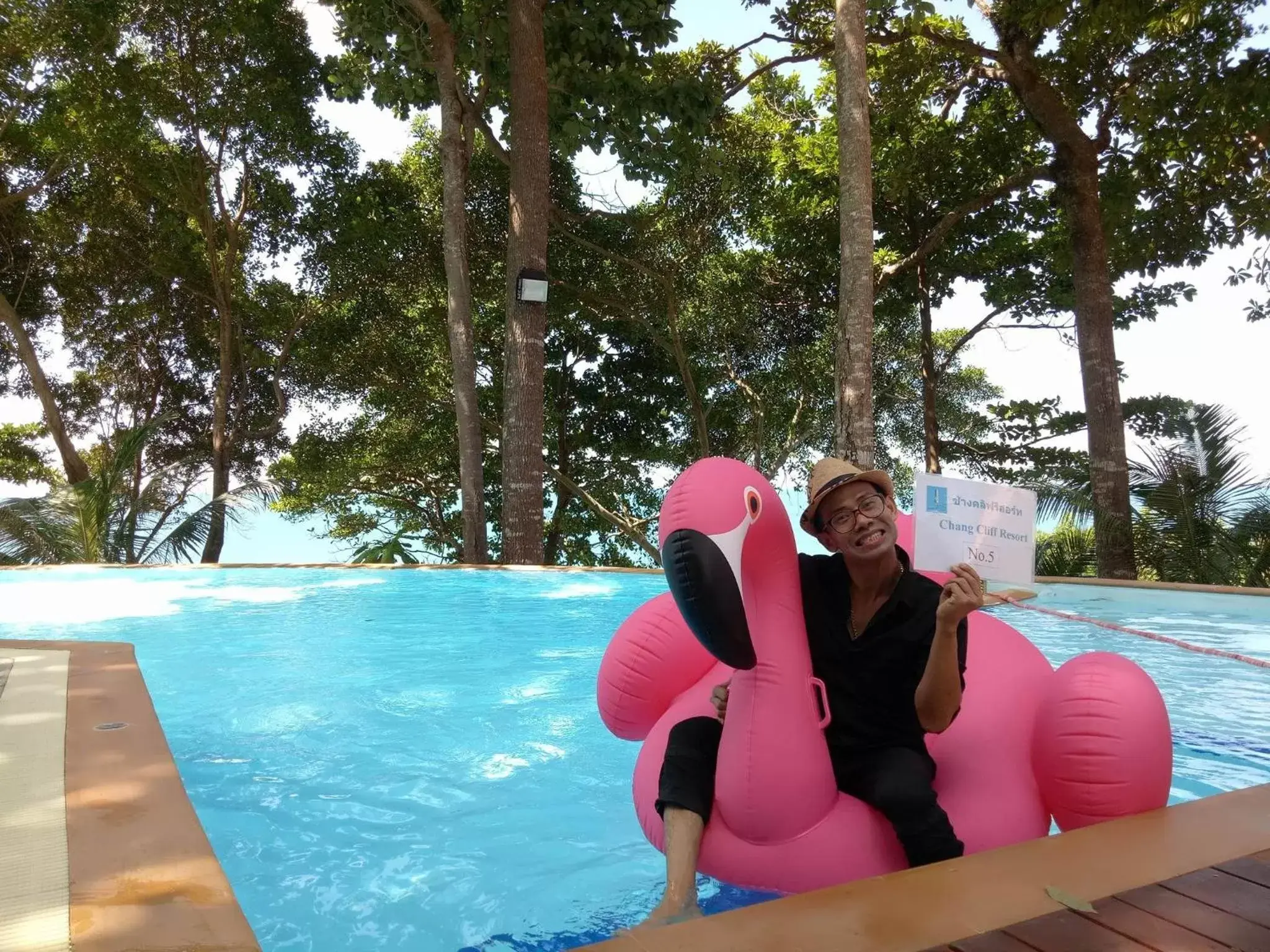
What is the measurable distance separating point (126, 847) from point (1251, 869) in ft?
6.95

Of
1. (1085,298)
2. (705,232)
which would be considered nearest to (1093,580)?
(1085,298)

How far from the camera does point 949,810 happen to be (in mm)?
2188

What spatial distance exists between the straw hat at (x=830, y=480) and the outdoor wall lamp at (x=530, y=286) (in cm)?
687

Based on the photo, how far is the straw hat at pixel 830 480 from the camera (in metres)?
2.15

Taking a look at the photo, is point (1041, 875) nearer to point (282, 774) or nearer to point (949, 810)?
point (949, 810)

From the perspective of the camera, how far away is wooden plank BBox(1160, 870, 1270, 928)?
5.03 feet

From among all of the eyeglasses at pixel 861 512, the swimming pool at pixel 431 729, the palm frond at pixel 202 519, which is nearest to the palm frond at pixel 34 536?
the palm frond at pixel 202 519

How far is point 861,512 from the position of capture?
2.17 metres

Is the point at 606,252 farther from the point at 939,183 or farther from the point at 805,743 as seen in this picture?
the point at 805,743

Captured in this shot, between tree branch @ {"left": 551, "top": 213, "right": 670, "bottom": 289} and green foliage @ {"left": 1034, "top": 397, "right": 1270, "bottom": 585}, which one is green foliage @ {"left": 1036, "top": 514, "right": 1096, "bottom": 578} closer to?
green foliage @ {"left": 1034, "top": 397, "right": 1270, "bottom": 585}

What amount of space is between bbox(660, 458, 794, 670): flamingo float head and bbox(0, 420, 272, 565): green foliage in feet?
29.0

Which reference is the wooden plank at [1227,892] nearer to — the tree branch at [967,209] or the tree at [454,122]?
the tree at [454,122]

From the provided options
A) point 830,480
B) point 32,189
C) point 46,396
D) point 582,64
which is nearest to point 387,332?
point 46,396

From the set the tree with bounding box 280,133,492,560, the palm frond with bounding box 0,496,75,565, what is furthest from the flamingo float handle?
the tree with bounding box 280,133,492,560
